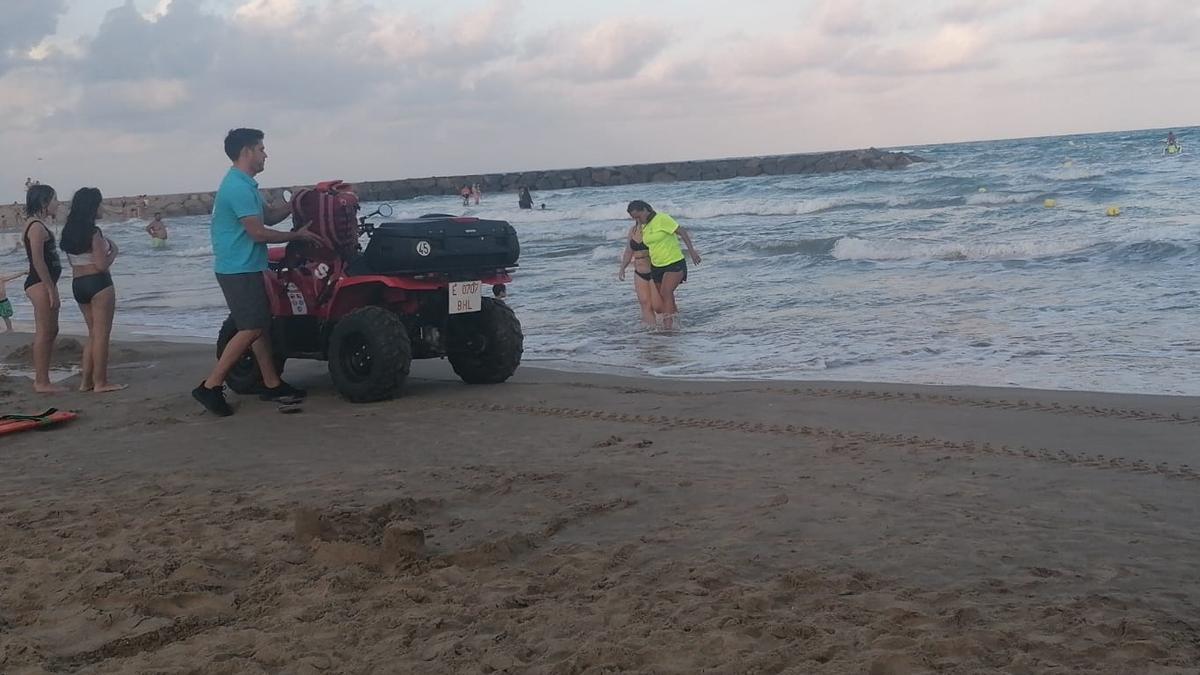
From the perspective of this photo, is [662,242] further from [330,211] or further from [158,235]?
[158,235]

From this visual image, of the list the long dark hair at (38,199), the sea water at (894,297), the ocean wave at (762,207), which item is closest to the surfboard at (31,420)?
the long dark hair at (38,199)

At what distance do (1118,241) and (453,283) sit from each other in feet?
41.1

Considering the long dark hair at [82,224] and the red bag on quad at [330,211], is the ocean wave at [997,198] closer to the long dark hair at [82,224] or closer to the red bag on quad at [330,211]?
the red bag on quad at [330,211]

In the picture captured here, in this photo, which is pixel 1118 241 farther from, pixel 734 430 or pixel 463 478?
pixel 463 478

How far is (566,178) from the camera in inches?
3228

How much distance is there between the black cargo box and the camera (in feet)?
23.9

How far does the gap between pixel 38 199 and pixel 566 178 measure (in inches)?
2941

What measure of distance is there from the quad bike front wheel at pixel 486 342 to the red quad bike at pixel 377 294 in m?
0.01

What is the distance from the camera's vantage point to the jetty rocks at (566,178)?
73375mm

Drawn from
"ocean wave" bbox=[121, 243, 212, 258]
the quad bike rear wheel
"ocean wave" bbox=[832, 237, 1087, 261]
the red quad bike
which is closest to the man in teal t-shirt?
the red quad bike

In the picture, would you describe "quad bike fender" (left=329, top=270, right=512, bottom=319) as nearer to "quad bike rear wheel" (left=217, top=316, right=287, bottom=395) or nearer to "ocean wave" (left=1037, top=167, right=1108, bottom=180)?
"quad bike rear wheel" (left=217, top=316, right=287, bottom=395)

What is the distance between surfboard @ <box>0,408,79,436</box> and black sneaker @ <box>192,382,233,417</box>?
793 mm

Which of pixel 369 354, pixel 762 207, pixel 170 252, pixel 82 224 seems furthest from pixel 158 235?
pixel 369 354

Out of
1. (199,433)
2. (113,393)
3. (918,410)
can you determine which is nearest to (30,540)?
(199,433)
